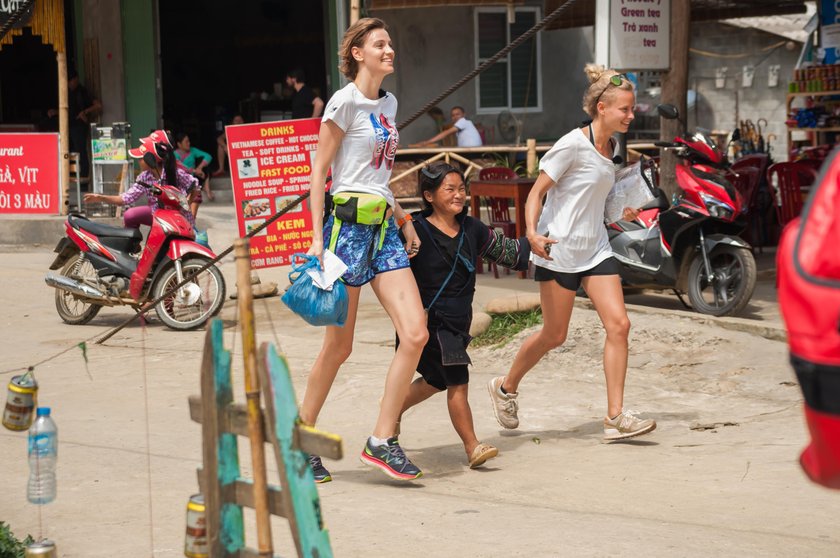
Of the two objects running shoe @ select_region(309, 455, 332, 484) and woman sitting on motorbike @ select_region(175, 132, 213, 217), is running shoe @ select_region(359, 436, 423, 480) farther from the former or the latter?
woman sitting on motorbike @ select_region(175, 132, 213, 217)

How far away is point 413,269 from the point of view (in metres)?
5.83

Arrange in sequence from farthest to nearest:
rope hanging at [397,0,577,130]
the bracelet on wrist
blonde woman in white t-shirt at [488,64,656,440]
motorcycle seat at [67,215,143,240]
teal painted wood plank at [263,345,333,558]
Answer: motorcycle seat at [67,215,143,240]
rope hanging at [397,0,577,130]
blonde woman in white t-shirt at [488,64,656,440]
the bracelet on wrist
teal painted wood plank at [263,345,333,558]

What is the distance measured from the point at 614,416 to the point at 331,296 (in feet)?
5.79

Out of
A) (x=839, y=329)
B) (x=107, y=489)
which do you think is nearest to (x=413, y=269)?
(x=107, y=489)

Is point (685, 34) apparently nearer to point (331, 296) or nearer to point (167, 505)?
point (331, 296)

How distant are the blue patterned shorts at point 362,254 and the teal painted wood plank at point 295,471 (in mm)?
2275

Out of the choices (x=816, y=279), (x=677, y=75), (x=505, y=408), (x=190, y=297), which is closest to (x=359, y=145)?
(x=505, y=408)

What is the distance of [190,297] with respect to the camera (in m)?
9.58

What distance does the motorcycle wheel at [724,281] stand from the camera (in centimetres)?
878

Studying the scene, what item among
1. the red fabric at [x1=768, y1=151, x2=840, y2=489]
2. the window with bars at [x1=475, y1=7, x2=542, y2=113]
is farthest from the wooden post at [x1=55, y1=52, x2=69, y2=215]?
the red fabric at [x1=768, y1=151, x2=840, y2=489]

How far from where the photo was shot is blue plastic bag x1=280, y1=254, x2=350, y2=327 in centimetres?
532

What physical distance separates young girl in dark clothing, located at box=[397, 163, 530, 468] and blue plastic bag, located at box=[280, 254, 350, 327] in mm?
577

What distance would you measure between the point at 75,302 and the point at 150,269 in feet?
2.92

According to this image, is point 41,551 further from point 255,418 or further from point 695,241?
point 695,241
